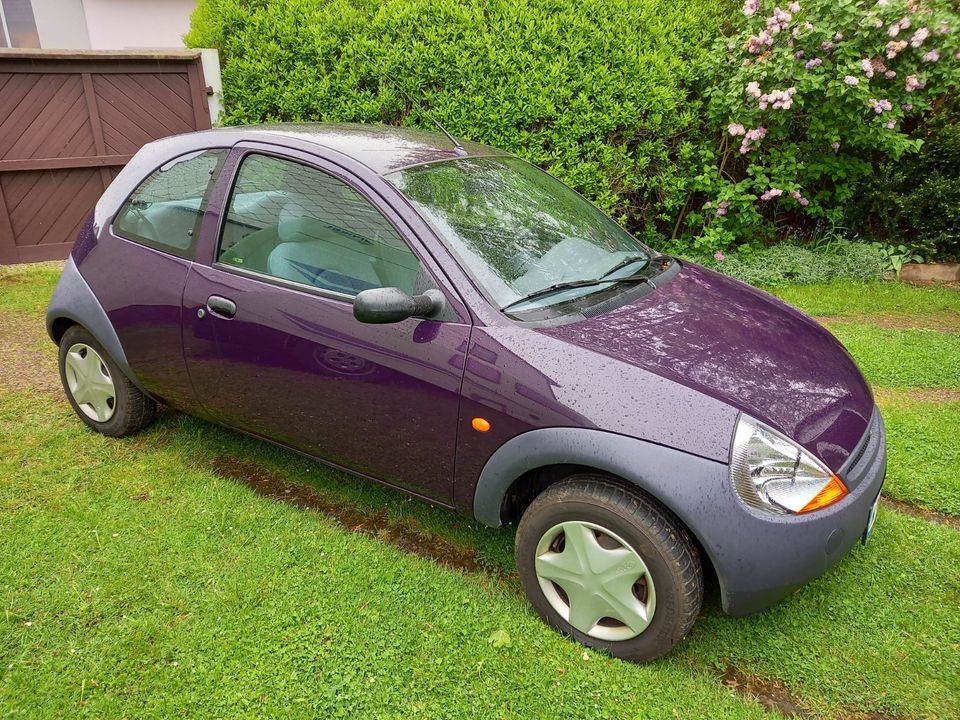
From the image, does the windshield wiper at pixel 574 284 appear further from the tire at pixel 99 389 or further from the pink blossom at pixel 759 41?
the pink blossom at pixel 759 41

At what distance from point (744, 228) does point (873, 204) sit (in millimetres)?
1274

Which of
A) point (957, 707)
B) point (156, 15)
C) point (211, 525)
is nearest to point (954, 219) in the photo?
point (957, 707)

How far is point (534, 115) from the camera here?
6000mm

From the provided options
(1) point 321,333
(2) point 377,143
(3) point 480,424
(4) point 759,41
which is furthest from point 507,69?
(3) point 480,424

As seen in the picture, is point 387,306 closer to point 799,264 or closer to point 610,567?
point 610,567

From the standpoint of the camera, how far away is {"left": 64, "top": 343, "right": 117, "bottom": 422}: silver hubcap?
3.66 metres

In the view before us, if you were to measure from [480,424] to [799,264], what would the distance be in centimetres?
514

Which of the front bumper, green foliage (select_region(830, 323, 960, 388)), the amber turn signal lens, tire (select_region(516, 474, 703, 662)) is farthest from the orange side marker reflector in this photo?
green foliage (select_region(830, 323, 960, 388))

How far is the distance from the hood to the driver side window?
0.72 meters

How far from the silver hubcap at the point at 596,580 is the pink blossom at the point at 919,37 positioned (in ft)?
17.6

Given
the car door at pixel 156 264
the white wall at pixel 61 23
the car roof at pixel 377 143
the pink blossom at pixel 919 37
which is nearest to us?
the car roof at pixel 377 143

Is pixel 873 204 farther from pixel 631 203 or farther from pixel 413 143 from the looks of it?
pixel 413 143

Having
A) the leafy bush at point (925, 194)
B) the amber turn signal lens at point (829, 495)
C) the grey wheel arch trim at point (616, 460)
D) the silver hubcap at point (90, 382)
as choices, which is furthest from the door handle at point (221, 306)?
the leafy bush at point (925, 194)

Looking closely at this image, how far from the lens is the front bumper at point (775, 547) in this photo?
2131 millimetres
